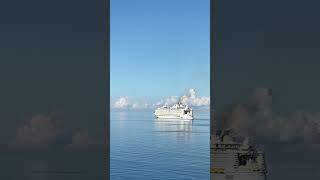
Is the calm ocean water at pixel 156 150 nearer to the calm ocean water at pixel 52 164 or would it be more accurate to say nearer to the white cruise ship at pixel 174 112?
the white cruise ship at pixel 174 112

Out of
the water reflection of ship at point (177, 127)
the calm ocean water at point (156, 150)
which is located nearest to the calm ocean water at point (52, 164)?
the calm ocean water at point (156, 150)

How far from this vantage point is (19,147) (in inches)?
144

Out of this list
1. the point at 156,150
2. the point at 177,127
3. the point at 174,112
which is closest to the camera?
the point at 156,150

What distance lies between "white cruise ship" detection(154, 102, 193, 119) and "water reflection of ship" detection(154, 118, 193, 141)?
100 mm

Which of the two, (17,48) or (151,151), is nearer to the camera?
(17,48)

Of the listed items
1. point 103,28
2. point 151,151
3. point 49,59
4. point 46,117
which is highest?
point 103,28

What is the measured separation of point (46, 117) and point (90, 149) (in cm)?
45

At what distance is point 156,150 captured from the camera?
283 inches

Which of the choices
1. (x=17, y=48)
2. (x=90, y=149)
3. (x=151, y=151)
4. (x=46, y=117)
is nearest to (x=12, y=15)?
(x=17, y=48)
